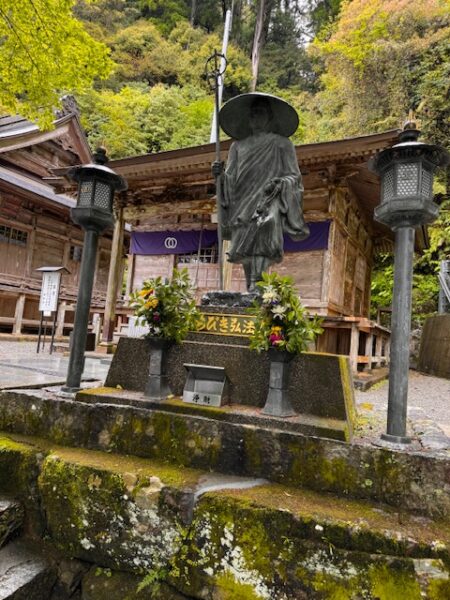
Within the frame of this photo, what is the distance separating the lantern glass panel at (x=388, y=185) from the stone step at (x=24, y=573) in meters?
3.52

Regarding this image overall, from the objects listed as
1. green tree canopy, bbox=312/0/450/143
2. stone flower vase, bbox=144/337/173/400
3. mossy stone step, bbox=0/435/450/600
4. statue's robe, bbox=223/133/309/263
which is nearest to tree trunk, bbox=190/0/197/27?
green tree canopy, bbox=312/0/450/143

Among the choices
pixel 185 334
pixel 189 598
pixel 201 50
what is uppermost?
pixel 201 50

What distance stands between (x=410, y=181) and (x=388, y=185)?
169mm

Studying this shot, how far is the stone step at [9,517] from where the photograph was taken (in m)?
2.54

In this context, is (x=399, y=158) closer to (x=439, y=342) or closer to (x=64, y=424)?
(x=64, y=424)

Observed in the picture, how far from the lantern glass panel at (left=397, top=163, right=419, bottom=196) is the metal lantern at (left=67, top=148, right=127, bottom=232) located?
8.48 feet

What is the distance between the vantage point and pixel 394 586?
1891 mm

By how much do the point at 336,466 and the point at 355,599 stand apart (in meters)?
0.67

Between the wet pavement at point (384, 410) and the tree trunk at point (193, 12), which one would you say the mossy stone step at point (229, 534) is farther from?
the tree trunk at point (193, 12)

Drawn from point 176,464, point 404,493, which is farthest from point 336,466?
point 176,464

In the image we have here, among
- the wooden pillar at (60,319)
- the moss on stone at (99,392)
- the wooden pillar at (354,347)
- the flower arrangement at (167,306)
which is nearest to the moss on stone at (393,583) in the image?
the flower arrangement at (167,306)

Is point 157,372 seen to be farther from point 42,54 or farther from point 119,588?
point 42,54

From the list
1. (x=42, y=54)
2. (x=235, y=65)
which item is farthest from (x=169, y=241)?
(x=235, y=65)

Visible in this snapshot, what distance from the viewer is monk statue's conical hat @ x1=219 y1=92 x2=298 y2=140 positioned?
3.93 meters
